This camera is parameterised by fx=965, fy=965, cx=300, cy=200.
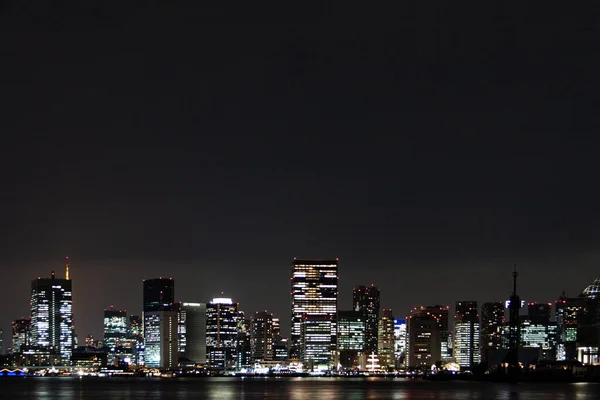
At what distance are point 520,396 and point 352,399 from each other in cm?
3255

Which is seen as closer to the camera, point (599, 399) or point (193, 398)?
point (599, 399)

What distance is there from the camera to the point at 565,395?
184875 mm

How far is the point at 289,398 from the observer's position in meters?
175

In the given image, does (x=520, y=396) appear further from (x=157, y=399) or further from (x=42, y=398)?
(x=42, y=398)

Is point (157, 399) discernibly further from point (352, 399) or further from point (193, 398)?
point (352, 399)

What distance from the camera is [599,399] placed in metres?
167

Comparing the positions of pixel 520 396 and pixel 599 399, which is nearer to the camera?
pixel 599 399

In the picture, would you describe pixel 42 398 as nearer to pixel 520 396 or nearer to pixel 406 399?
pixel 406 399

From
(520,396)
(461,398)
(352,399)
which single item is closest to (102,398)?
(352,399)

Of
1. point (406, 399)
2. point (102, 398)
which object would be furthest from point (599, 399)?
point (102, 398)

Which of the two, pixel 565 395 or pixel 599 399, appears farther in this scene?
pixel 565 395

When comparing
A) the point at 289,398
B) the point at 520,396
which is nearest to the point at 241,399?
the point at 289,398

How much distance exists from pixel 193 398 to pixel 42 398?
2999 cm

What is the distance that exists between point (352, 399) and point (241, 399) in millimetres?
20459
